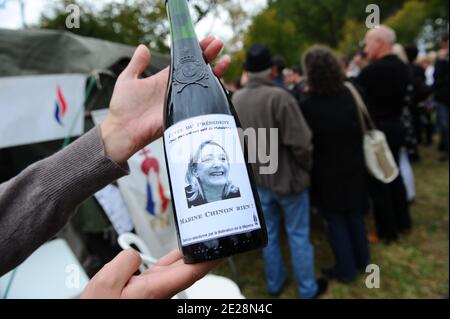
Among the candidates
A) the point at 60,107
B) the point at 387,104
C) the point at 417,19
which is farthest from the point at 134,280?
the point at 417,19

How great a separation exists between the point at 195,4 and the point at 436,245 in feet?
9.07

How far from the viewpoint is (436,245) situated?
2740 mm

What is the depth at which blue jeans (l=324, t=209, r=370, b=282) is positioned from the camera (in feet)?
7.67

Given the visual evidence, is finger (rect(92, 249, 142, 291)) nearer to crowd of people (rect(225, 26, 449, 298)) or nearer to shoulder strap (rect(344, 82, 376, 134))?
crowd of people (rect(225, 26, 449, 298))

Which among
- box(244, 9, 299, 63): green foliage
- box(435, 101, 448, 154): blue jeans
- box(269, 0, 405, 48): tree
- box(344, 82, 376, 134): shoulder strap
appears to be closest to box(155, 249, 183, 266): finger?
box(344, 82, 376, 134): shoulder strap

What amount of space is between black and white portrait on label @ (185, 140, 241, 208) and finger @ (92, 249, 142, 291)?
0.49ft

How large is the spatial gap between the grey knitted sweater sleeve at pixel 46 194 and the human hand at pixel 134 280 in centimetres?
24

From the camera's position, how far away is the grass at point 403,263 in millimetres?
2285

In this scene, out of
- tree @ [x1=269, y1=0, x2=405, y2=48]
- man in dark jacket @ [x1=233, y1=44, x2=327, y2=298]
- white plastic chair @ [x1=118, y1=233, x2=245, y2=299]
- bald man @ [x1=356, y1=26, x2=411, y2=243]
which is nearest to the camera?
white plastic chair @ [x1=118, y1=233, x2=245, y2=299]

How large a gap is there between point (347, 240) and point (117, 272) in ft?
6.81

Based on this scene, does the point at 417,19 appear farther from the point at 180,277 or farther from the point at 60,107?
the point at 180,277

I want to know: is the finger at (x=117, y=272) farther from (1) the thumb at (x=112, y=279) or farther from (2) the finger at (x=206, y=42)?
(2) the finger at (x=206, y=42)

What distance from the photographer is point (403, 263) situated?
8.43 feet
